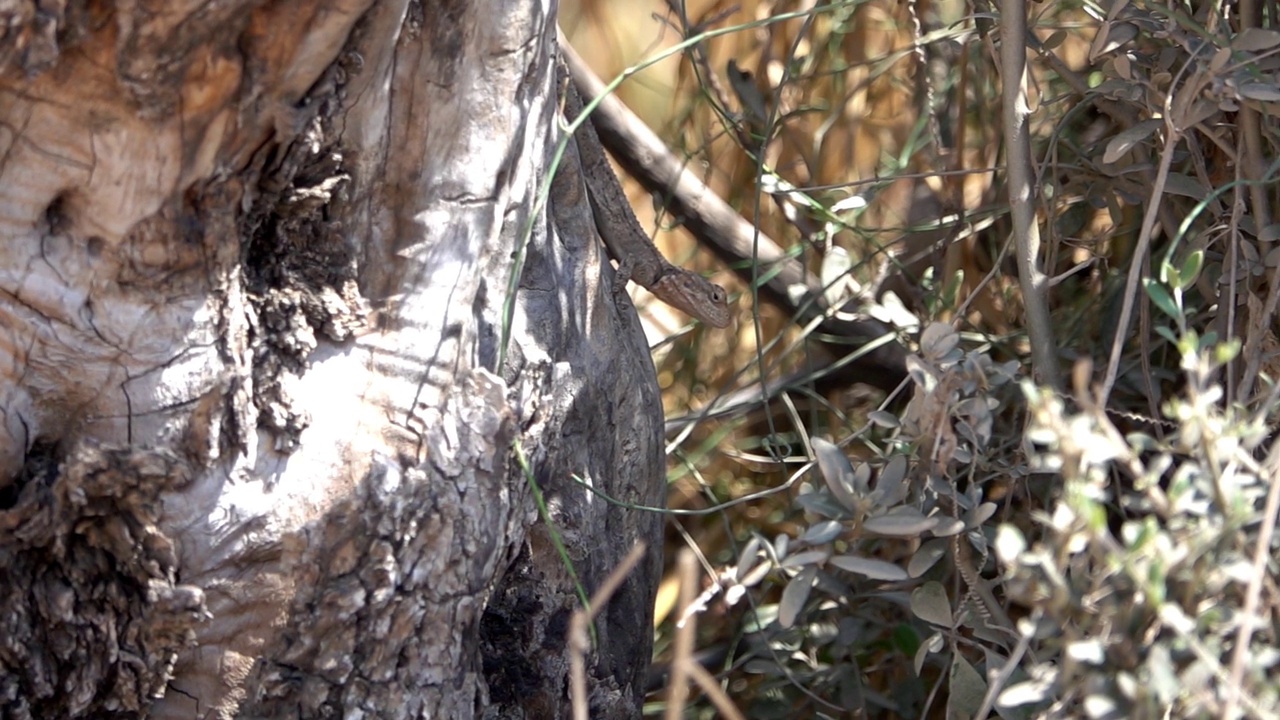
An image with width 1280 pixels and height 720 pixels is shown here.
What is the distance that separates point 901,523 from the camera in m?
1.25

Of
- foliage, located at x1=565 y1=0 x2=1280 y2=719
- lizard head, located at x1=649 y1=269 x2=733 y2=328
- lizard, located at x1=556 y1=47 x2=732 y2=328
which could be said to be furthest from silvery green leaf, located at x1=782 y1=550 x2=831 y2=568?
lizard head, located at x1=649 y1=269 x2=733 y2=328

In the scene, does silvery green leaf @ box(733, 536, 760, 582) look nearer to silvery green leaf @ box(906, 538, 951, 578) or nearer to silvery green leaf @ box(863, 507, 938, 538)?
silvery green leaf @ box(863, 507, 938, 538)

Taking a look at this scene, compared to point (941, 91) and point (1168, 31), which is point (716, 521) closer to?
point (941, 91)

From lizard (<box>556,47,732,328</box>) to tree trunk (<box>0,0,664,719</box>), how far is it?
1.24 ft

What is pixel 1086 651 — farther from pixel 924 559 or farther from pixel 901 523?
pixel 924 559

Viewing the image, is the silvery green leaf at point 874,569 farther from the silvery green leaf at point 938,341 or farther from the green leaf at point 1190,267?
the green leaf at point 1190,267

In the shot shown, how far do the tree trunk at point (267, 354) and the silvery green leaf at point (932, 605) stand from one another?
0.50 m

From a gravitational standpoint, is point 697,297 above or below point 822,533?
above

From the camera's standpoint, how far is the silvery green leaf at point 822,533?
48.6 inches

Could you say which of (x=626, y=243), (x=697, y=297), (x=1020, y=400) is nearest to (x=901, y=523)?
(x=1020, y=400)

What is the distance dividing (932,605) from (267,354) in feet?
2.82

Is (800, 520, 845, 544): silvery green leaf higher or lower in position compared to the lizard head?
lower

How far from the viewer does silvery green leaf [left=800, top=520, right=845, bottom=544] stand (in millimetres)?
1233

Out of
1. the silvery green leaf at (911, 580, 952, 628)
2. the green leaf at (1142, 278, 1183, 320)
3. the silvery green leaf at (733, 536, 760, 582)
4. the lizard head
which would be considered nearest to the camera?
the green leaf at (1142, 278, 1183, 320)
